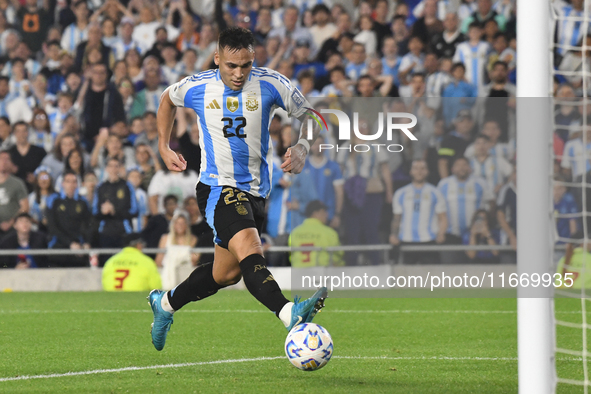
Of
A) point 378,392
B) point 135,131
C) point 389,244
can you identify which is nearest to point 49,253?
point 135,131

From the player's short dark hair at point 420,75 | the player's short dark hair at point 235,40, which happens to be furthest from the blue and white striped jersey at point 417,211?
the player's short dark hair at point 235,40

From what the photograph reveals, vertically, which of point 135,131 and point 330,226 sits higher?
point 135,131

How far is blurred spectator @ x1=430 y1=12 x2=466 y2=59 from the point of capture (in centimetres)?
1448

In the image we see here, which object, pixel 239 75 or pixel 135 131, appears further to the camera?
pixel 135 131

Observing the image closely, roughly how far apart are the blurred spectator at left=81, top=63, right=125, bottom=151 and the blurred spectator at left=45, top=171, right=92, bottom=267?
5.28 ft

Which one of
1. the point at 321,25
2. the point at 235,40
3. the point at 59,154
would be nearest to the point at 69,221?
the point at 59,154

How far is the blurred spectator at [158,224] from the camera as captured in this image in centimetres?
1358

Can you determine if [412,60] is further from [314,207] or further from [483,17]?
[314,207]

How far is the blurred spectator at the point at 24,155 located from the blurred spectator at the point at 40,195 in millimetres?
255

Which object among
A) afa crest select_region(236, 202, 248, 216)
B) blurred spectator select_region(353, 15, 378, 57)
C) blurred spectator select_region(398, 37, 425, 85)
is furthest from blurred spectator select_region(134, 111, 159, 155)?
afa crest select_region(236, 202, 248, 216)

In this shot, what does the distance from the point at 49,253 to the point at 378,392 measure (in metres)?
8.96

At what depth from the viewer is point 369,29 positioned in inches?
594

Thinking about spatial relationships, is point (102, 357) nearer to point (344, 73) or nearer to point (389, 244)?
point (389, 244)

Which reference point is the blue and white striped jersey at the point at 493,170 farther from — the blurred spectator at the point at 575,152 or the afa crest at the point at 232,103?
the afa crest at the point at 232,103
